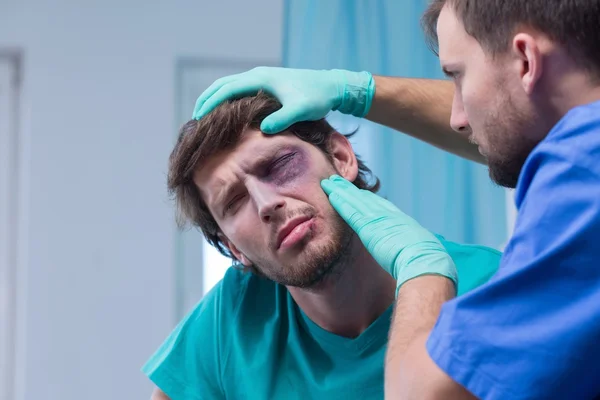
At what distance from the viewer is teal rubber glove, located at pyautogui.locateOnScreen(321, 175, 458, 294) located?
1014 mm

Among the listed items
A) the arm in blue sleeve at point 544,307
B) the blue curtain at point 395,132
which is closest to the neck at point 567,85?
the arm in blue sleeve at point 544,307

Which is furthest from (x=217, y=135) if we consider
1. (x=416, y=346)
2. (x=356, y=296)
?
(x=416, y=346)

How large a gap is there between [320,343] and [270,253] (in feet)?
0.69

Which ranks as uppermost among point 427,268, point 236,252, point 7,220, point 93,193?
point 427,268

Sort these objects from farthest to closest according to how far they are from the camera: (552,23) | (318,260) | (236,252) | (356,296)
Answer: (236,252) < (356,296) < (318,260) < (552,23)

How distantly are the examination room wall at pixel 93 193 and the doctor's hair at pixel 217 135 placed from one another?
4.28 ft

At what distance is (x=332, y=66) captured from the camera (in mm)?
1815

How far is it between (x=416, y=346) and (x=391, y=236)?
310 mm

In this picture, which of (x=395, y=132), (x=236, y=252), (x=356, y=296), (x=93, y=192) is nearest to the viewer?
(x=356, y=296)

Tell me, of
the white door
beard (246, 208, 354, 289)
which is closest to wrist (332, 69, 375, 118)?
beard (246, 208, 354, 289)

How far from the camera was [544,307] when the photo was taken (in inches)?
28.4

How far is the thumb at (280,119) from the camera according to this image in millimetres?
1311

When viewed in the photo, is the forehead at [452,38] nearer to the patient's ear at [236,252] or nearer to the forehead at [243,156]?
the forehead at [243,156]

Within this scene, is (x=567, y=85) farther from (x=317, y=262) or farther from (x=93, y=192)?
(x=93, y=192)
